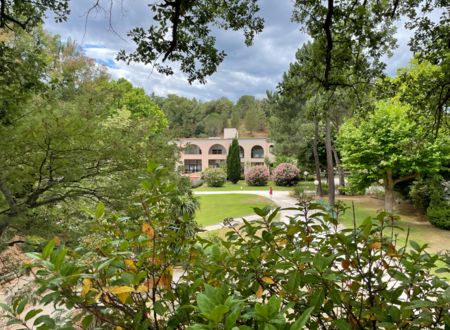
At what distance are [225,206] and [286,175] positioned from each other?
11.0 metres

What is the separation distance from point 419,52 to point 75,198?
6.06 m

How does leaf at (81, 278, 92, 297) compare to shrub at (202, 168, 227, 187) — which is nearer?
leaf at (81, 278, 92, 297)

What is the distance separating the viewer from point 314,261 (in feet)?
3.15

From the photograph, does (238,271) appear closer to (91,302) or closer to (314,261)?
(314,261)

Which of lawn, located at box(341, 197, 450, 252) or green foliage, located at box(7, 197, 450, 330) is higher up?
green foliage, located at box(7, 197, 450, 330)

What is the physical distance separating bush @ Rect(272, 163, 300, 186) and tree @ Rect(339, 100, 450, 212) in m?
14.1

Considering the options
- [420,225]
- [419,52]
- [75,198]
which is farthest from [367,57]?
[420,225]

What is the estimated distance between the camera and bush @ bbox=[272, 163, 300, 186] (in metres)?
28.6

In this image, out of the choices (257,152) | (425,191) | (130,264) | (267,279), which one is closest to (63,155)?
(130,264)

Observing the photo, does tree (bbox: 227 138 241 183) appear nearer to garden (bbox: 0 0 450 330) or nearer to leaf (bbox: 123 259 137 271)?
garden (bbox: 0 0 450 330)

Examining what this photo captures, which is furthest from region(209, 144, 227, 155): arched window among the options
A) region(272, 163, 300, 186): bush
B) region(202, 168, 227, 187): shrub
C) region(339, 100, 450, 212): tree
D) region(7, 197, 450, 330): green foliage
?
region(7, 197, 450, 330): green foliage

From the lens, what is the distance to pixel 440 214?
12.9 metres

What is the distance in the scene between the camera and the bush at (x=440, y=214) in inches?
504

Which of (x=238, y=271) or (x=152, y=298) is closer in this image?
(x=152, y=298)
